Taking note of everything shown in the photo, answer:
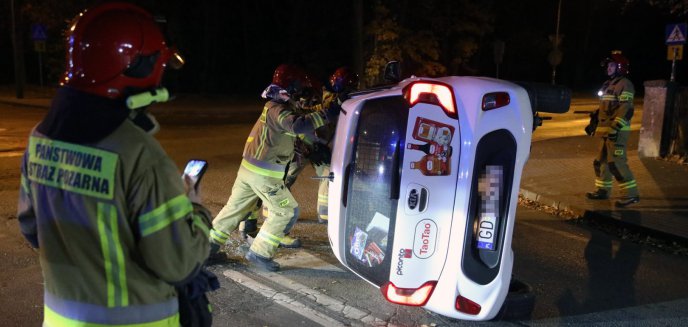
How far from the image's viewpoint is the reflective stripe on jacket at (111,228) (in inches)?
77.2

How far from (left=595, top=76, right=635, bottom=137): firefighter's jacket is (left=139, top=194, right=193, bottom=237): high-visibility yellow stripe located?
23.2 ft

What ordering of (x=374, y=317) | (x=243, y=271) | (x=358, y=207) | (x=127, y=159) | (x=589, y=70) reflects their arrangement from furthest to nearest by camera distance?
1. (x=589, y=70)
2. (x=243, y=271)
3. (x=374, y=317)
4. (x=358, y=207)
5. (x=127, y=159)

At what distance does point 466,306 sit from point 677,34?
10.9m

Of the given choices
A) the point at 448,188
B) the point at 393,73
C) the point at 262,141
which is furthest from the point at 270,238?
the point at 448,188

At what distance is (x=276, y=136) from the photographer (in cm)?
536

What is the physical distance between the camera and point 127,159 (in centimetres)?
194

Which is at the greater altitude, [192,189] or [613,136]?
[192,189]

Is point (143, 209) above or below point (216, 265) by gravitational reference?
above

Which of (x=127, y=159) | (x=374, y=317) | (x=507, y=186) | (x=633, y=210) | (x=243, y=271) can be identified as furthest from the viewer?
(x=633, y=210)

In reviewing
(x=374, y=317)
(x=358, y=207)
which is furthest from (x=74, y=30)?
(x=374, y=317)

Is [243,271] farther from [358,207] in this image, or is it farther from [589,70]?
[589,70]

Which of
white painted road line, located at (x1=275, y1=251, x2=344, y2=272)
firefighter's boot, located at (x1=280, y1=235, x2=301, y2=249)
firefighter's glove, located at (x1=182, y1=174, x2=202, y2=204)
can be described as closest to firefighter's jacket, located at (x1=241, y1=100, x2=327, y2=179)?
white painted road line, located at (x1=275, y1=251, x2=344, y2=272)

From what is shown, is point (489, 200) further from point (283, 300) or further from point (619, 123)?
point (619, 123)

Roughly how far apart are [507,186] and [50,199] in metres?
2.41
